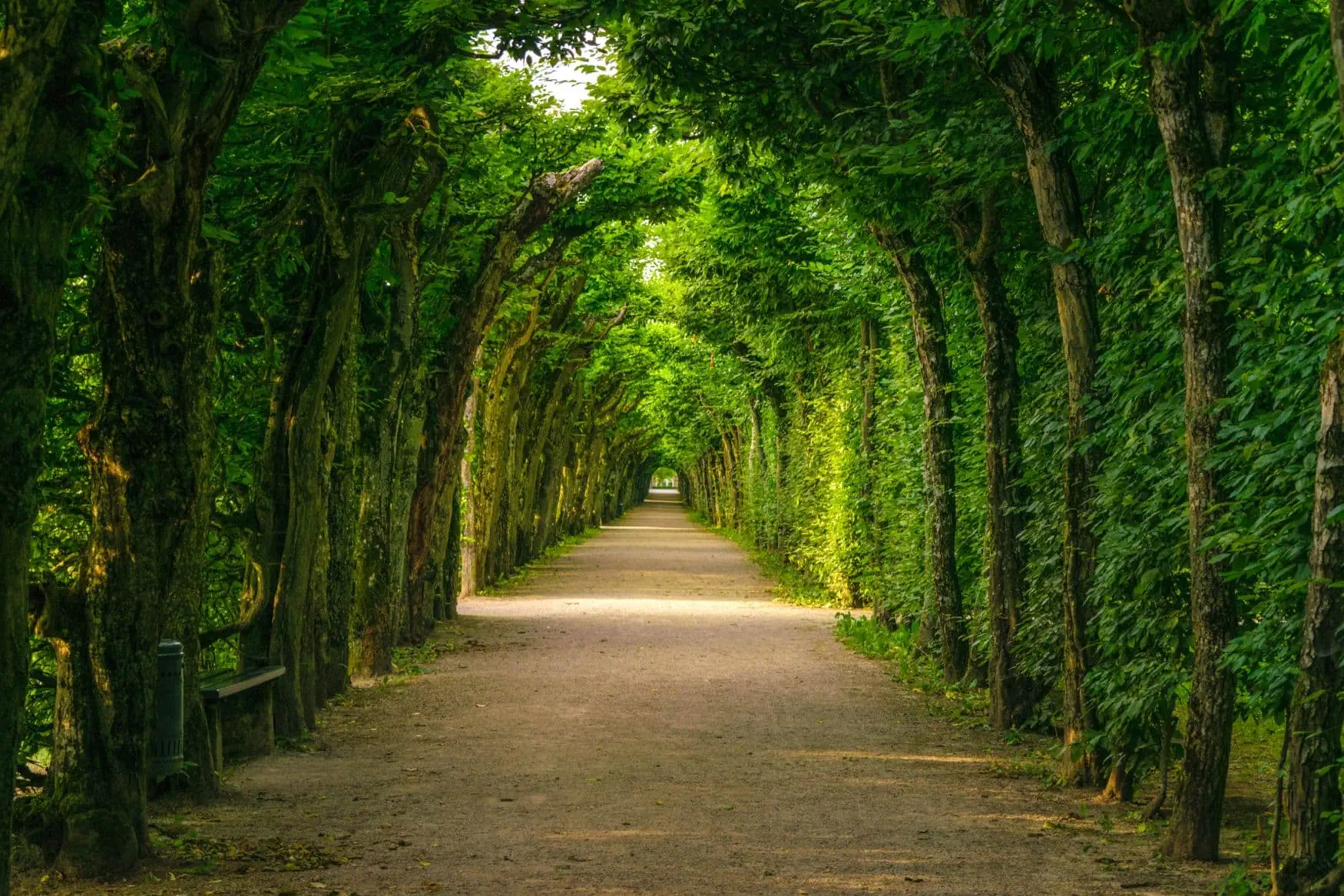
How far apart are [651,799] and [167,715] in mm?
3043

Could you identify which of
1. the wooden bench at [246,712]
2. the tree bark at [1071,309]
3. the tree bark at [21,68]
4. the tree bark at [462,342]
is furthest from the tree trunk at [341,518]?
the tree bark at [21,68]

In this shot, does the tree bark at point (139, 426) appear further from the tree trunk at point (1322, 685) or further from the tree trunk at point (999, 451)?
the tree trunk at point (999, 451)

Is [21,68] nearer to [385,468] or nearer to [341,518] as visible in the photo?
[341,518]

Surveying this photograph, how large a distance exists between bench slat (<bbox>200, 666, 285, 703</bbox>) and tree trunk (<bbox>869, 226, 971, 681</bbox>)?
7.29 metres

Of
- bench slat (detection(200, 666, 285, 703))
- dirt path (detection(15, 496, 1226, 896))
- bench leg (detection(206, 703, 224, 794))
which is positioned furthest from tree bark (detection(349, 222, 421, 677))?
bench leg (detection(206, 703, 224, 794))

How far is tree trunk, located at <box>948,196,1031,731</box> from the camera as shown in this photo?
485 inches

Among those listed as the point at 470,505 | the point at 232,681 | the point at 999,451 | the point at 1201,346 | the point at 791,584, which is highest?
the point at 1201,346

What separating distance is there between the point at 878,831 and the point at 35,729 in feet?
17.6

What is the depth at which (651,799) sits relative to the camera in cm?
962

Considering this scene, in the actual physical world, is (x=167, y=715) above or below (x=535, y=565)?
above

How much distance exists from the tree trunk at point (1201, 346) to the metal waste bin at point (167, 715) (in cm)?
551

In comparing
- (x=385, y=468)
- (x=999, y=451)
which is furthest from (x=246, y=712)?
(x=999, y=451)

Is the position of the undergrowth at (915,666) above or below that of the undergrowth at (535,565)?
below

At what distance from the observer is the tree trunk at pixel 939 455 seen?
15.4 m
